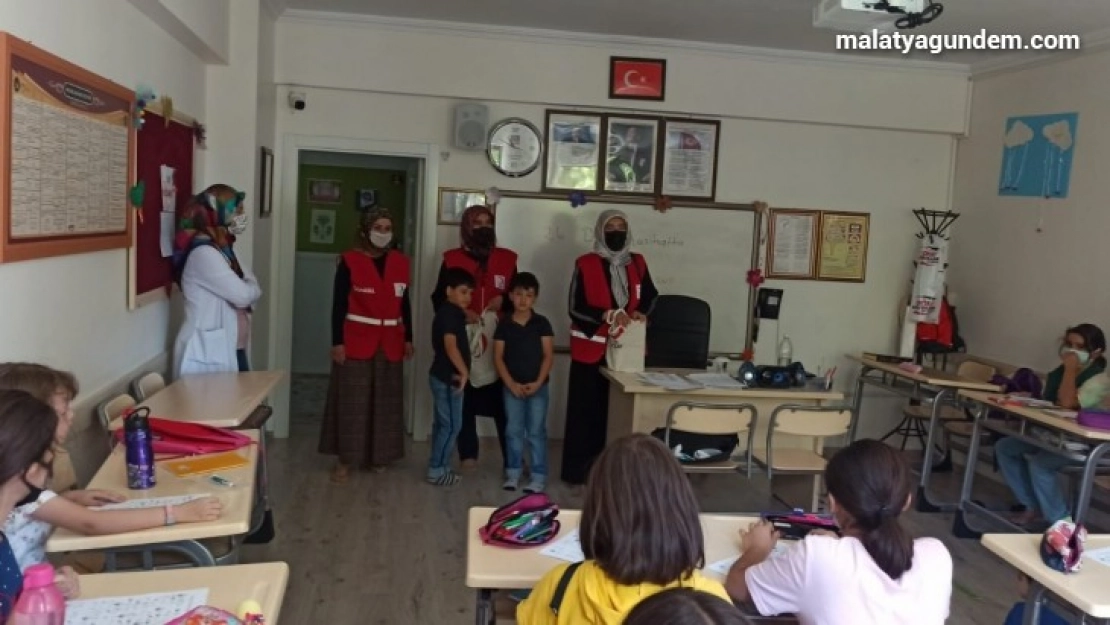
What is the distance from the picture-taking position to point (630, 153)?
6211mm

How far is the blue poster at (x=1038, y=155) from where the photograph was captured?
Answer: 5.46 meters

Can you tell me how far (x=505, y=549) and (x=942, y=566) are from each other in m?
1.04

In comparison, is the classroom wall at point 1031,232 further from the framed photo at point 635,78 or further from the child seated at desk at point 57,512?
the child seated at desk at point 57,512

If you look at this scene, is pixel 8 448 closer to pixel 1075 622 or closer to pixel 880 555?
pixel 880 555

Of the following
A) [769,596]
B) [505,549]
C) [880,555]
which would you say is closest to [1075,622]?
Answer: [880,555]

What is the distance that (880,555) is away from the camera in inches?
79.1

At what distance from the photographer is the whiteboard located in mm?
6164

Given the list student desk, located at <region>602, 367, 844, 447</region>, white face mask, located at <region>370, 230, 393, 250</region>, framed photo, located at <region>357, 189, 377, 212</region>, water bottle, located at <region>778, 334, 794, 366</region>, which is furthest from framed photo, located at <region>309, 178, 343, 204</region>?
student desk, located at <region>602, 367, 844, 447</region>

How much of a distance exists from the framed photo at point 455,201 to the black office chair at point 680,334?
1.45 m

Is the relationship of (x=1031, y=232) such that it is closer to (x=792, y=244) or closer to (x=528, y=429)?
(x=792, y=244)

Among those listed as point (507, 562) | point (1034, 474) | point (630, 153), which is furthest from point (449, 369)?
point (1034, 474)

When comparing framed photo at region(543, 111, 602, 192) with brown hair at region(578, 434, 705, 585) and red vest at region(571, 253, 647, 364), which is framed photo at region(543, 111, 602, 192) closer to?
red vest at region(571, 253, 647, 364)

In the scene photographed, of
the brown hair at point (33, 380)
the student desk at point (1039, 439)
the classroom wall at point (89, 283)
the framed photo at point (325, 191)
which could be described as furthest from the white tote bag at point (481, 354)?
the framed photo at point (325, 191)

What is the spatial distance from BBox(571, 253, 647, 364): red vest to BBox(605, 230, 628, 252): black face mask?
10 cm
